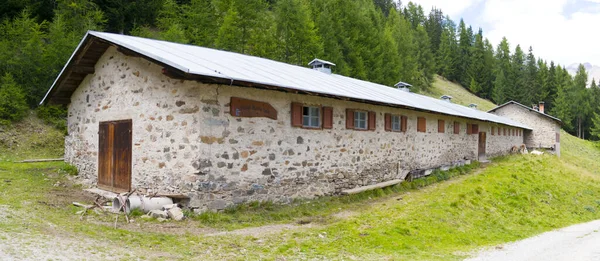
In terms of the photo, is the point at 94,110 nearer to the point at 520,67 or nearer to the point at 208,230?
the point at 208,230

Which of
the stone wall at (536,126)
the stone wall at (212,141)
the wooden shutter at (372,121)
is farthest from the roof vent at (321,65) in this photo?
the stone wall at (536,126)

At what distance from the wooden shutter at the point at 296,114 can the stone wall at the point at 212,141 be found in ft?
0.39

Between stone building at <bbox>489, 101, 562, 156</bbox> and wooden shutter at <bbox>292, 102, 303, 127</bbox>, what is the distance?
110 feet

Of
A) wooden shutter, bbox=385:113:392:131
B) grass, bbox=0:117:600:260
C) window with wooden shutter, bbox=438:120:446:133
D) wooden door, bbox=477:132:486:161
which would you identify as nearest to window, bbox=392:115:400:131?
wooden shutter, bbox=385:113:392:131

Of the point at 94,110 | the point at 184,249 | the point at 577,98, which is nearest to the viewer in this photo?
the point at 184,249

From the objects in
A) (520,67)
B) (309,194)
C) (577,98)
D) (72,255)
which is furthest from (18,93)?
(520,67)

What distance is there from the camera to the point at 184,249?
6.48 meters

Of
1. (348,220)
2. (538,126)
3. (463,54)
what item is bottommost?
(348,220)

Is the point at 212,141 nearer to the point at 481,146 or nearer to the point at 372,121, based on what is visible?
the point at 372,121

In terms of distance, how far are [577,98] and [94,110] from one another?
2923 inches

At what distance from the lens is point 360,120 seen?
42.9 feet

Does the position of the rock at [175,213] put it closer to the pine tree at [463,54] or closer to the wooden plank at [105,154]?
the wooden plank at [105,154]

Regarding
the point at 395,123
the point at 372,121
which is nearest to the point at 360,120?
the point at 372,121

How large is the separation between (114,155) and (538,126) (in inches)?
1469
